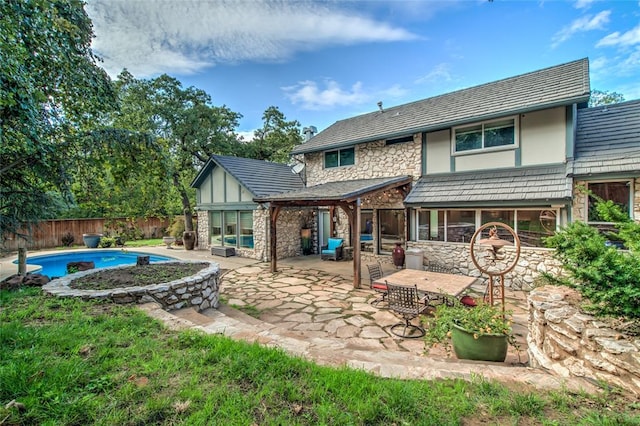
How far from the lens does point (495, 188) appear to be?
828 centimetres

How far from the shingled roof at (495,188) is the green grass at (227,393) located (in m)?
6.32

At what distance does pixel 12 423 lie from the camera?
6.25ft

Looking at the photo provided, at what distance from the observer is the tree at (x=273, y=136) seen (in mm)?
19656

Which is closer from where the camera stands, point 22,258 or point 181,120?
point 22,258

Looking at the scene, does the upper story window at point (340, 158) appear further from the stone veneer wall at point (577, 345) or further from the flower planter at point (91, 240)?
the flower planter at point (91, 240)

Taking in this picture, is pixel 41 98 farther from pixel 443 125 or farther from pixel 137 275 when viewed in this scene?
pixel 443 125

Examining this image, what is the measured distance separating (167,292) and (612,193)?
1108 centimetres

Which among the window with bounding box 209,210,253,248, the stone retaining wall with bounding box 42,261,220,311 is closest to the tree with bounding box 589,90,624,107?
the window with bounding box 209,210,253,248

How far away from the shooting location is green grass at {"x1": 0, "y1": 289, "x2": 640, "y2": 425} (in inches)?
82.4

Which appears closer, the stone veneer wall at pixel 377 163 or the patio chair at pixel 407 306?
the patio chair at pixel 407 306

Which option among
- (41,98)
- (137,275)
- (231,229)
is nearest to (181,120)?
(231,229)

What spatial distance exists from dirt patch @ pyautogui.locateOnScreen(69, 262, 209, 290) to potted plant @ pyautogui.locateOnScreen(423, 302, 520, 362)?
516 centimetres

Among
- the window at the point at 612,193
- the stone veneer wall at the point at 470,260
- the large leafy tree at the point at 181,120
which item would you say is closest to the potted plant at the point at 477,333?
the stone veneer wall at the point at 470,260

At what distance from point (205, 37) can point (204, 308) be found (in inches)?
329
